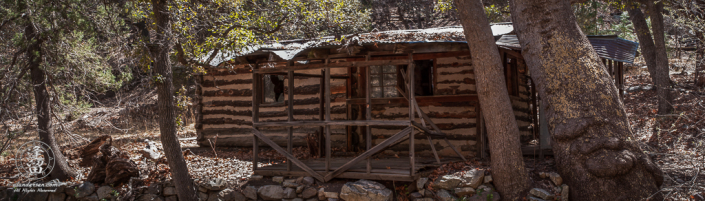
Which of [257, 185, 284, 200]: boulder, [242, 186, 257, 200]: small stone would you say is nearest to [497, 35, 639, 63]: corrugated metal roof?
[257, 185, 284, 200]: boulder

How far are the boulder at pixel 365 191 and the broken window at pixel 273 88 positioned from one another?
4980mm

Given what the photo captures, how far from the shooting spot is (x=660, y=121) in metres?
11.0

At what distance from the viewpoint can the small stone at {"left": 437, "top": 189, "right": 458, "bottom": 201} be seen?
6.88 metres

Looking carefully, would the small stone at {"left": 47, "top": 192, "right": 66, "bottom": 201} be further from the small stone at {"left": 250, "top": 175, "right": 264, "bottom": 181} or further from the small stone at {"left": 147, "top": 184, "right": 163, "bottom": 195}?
the small stone at {"left": 250, "top": 175, "right": 264, "bottom": 181}

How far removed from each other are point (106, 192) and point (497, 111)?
7239 millimetres

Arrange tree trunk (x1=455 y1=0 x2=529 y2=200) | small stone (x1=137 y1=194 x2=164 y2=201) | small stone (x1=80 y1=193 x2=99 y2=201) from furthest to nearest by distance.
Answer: small stone (x1=80 y1=193 x2=99 y2=201)
small stone (x1=137 y1=194 x2=164 y2=201)
tree trunk (x1=455 y1=0 x2=529 y2=200)

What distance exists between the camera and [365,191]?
Result: 23.4ft

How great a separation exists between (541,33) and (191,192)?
6.59 metres

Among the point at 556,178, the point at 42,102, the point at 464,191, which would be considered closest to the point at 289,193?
the point at 464,191

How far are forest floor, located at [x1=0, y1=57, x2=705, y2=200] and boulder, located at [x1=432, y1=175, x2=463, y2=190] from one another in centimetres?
31

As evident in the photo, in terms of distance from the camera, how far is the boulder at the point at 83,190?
8.60 meters

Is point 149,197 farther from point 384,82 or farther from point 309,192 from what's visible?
point 384,82

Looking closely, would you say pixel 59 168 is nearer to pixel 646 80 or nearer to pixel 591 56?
pixel 591 56

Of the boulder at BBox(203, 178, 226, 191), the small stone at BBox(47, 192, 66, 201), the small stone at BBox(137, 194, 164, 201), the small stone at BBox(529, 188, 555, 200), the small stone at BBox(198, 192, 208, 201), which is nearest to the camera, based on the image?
the small stone at BBox(529, 188, 555, 200)
